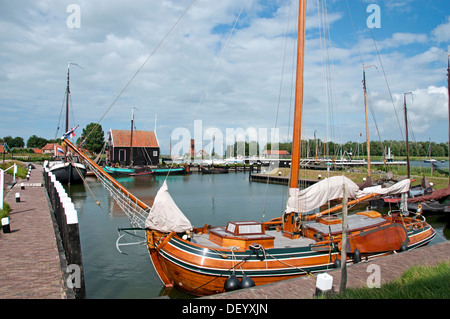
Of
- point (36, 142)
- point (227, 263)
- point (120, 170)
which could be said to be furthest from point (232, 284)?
point (36, 142)

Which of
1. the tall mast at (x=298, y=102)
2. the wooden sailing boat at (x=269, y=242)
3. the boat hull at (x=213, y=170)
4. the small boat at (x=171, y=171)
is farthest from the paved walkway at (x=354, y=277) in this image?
the boat hull at (x=213, y=170)

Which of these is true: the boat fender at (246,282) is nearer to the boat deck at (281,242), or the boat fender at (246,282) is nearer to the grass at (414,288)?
the boat deck at (281,242)

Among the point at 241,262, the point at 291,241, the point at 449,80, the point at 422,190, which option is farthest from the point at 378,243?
the point at 449,80

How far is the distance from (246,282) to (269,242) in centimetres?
173

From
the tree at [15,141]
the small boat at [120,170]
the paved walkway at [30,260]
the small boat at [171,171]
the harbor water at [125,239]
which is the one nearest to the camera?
the paved walkway at [30,260]

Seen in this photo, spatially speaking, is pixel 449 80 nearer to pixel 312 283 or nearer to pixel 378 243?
pixel 378 243

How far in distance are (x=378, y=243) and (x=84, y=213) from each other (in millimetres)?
21640

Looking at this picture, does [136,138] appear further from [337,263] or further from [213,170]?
[337,263]

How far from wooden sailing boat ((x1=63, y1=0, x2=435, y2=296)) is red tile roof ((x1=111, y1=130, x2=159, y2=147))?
2590 inches

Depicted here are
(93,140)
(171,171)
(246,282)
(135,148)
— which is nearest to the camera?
(246,282)

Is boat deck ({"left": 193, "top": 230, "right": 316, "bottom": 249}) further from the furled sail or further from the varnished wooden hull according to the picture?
the furled sail

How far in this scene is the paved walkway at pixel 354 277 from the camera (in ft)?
25.1

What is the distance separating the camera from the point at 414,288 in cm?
735

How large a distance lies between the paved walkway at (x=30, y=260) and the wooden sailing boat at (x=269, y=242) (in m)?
3.21
